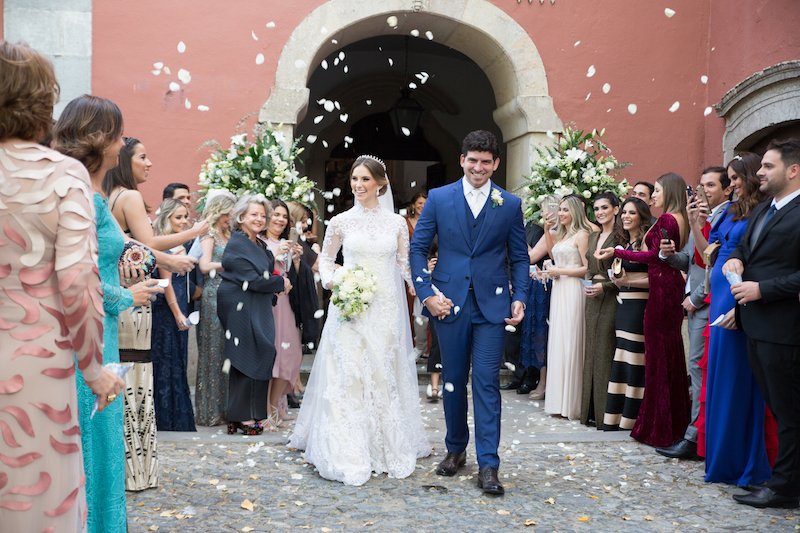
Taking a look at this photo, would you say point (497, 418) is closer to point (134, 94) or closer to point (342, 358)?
point (342, 358)

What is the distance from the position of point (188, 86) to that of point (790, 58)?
6.51m

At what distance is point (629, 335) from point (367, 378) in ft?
8.02

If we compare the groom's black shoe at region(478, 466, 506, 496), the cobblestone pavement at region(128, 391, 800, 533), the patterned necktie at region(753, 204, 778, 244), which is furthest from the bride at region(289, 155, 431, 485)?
the patterned necktie at region(753, 204, 778, 244)

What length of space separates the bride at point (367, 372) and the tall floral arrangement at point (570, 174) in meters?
3.41

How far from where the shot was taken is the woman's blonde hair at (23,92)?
2.39 m

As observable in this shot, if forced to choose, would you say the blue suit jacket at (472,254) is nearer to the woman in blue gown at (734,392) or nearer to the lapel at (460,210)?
the lapel at (460,210)

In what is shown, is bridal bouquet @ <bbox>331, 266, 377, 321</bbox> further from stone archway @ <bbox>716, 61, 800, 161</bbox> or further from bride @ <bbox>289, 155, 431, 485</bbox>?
stone archway @ <bbox>716, 61, 800, 161</bbox>

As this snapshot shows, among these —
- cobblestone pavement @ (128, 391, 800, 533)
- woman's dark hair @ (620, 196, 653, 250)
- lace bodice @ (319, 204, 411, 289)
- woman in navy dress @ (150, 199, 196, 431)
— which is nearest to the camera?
cobblestone pavement @ (128, 391, 800, 533)

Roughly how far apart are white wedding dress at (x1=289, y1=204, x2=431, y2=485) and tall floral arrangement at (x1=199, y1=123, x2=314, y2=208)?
2.61 meters

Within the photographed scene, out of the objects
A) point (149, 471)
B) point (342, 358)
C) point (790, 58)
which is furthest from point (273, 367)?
point (790, 58)

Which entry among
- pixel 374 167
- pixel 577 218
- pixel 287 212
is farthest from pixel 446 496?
pixel 577 218

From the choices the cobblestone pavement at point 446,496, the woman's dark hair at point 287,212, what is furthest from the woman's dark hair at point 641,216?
the woman's dark hair at point 287,212

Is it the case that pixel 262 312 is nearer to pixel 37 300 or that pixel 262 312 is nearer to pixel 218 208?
pixel 218 208

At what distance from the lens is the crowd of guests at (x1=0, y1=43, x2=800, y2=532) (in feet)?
7.88
